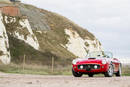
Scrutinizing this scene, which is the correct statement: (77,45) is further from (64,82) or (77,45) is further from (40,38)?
(64,82)

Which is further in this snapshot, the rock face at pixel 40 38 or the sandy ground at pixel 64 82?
the rock face at pixel 40 38

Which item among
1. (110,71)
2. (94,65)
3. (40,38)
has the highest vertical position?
(40,38)

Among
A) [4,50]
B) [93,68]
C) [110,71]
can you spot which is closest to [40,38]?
[4,50]

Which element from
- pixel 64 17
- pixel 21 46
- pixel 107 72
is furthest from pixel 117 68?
pixel 64 17

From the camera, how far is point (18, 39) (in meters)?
58.2

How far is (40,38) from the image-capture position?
69.1 metres

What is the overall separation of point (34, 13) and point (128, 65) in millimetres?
44629

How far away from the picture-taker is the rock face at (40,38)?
53.9 meters

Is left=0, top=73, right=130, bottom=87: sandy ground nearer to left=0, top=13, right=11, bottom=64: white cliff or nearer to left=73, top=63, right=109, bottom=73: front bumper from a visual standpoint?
left=73, top=63, right=109, bottom=73: front bumper

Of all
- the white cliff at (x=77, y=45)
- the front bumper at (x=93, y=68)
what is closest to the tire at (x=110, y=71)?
the front bumper at (x=93, y=68)

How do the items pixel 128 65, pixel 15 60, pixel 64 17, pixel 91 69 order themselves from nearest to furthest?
1. pixel 91 69
2. pixel 128 65
3. pixel 15 60
4. pixel 64 17

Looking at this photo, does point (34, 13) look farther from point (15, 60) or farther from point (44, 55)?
point (15, 60)

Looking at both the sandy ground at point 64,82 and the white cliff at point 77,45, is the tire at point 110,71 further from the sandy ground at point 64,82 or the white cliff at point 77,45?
the white cliff at point 77,45

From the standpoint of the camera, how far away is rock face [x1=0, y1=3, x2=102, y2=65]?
177 feet
